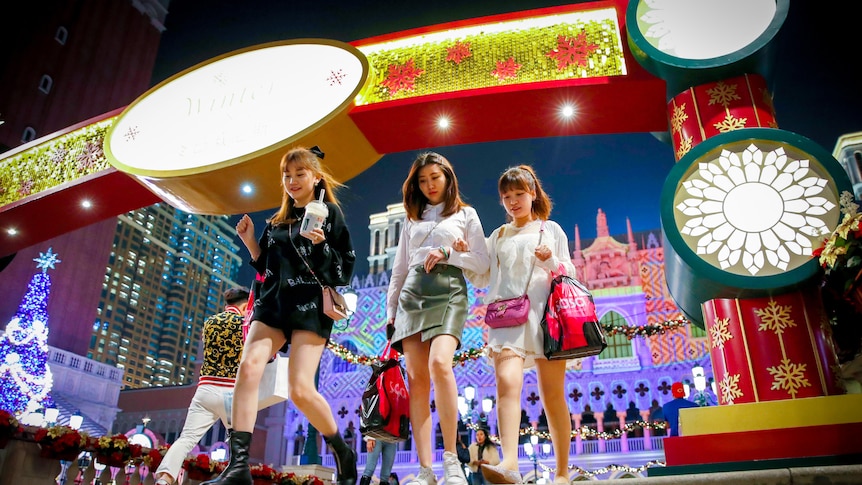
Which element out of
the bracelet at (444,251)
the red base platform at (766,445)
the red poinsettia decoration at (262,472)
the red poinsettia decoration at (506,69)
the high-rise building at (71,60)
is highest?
the high-rise building at (71,60)

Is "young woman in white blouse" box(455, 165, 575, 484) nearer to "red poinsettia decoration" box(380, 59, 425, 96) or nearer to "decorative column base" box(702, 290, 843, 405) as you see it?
"decorative column base" box(702, 290, 843, 405)

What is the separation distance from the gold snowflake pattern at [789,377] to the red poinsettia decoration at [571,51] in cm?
313

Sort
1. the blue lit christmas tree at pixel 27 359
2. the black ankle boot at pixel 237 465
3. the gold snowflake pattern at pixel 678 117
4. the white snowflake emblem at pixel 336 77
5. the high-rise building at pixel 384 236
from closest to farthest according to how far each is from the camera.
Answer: the black ankle boot at pixel 237 465
the gold snowflake pattern at pixel 678 117
the white snowflake emblem at pixel 336 77
the blue lit christmas tree at pixel 27 359
the high-rise building at pixel 384 236

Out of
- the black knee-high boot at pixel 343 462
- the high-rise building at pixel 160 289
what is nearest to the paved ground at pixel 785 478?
the black knee-high boot at pixel 343 462

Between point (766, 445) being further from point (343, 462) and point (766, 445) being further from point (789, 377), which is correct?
point (343, 462)

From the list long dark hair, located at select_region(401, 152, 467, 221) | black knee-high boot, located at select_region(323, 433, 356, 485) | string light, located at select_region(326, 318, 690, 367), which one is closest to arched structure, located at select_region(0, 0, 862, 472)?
long dark hair, located at select_region(401, 152, 467, 221)

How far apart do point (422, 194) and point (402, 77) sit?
279 cm

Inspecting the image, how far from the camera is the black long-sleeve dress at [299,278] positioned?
2.89m

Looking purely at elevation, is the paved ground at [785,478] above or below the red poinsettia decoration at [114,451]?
below

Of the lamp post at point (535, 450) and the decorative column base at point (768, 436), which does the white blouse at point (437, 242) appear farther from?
the lamp post at point (535, 450)

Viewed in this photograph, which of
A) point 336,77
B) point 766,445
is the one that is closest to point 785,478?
point 766,445

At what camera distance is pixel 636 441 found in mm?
24703

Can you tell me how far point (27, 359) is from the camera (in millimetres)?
17344

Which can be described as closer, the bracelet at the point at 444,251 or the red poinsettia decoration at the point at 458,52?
the bracelet at the point at 444,251
